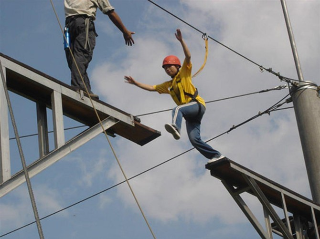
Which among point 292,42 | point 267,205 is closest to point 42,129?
point 267,205

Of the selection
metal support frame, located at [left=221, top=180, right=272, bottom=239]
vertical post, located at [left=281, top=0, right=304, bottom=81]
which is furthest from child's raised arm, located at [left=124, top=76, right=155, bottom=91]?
vertical post, located at [left=281, top=0, right=304, bottom=81]

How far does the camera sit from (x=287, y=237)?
12375 millimetres

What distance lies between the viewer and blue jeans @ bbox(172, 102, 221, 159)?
11.1 m

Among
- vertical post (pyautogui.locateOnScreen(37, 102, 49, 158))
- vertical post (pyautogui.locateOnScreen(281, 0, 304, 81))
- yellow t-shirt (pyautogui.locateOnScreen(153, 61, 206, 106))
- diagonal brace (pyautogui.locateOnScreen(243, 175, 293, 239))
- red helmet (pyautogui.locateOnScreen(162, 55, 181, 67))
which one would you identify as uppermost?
vertical post (pyautogui.locateOnScreen(281, 0, 304, 81))

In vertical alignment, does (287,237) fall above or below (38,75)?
below

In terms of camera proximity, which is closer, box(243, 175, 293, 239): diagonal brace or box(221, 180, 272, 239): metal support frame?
box(243, 175, 293, 239): diagonal brace

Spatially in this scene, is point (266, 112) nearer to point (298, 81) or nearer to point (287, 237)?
point (298, 81)

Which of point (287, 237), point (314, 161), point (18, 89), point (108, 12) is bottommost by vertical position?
point (287, 237)

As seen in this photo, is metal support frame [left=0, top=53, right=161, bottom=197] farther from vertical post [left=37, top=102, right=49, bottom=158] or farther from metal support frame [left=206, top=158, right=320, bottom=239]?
metal support frame [left=206, top=158, right=320, bottom=239]

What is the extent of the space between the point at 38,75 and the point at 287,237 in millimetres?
4937

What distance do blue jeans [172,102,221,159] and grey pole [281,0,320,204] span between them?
2207 mm

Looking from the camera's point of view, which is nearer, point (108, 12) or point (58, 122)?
point (58, 122)

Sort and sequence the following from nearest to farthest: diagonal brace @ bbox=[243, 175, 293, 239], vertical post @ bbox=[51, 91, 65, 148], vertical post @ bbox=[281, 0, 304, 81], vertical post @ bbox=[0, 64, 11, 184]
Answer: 1. vertical post @ bbox=[0, 64, 11, 184]
2. vertical post @ bbox=[51, 91, 65, 148]
3. diagonal brace @ bbox=[243, 175, 293, 239]
4. vertical post @ bbox=[281, 0, 304, 81]

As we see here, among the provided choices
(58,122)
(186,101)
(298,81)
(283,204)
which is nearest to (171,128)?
(186,101)
